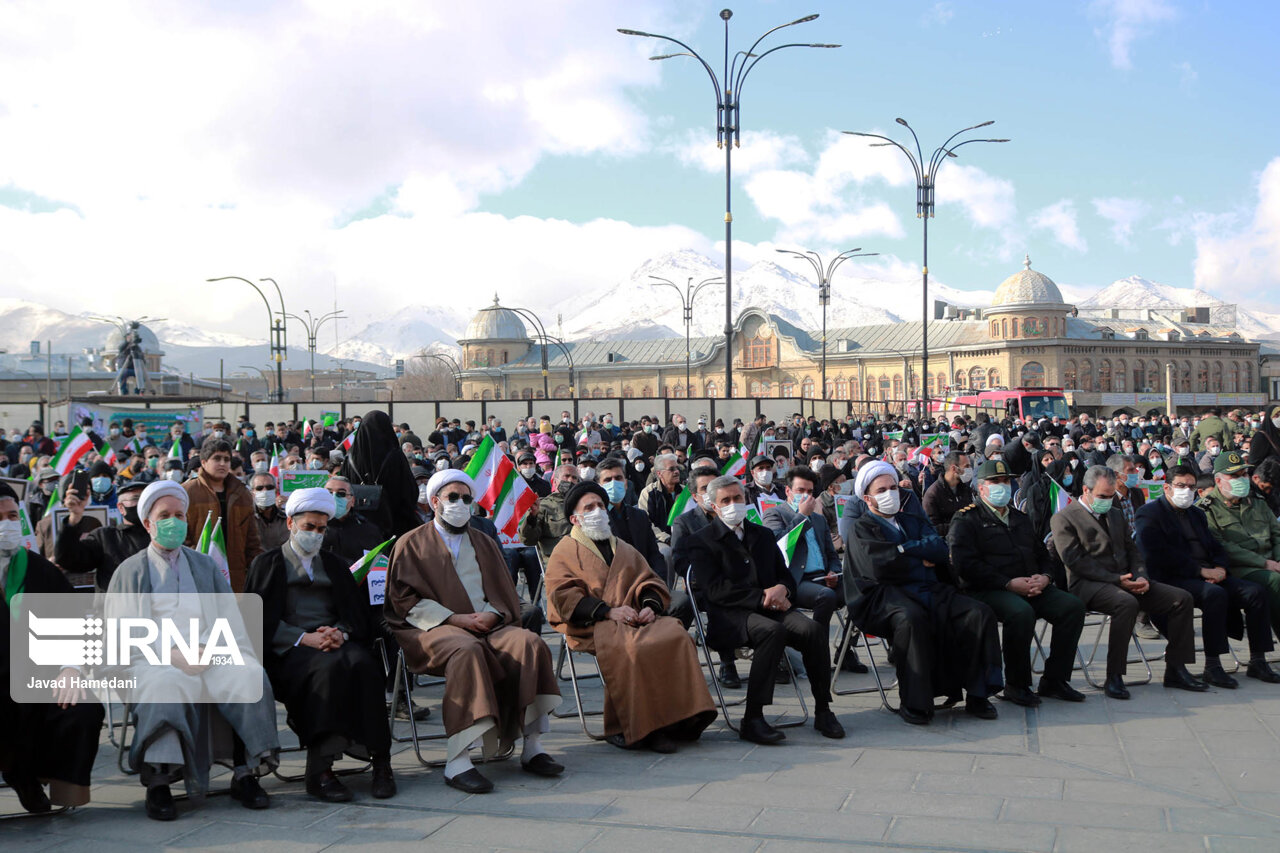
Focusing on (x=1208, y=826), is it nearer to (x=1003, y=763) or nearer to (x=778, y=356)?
(x=1003, y=763)

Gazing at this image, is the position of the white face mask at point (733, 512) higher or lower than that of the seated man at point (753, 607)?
higher

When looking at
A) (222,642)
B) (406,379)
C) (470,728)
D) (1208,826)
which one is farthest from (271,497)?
(406,379)

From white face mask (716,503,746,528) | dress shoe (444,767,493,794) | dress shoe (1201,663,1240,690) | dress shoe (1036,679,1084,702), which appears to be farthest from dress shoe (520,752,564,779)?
dress shoe (1201,663,1240,690)

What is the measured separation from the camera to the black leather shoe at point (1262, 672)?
8.61 meters

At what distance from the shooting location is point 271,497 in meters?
9.35

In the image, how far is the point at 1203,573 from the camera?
29.1ft

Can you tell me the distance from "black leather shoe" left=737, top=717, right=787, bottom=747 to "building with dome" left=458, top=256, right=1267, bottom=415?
7785 centimetres

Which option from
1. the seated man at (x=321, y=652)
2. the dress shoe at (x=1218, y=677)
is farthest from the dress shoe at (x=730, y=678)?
the dress shoe at (x=1218, y=677)

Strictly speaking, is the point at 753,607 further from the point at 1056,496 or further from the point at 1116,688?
the point at 1056,496

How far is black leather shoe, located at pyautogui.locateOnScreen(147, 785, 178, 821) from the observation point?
223 inches

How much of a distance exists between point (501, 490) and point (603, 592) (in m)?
3.74

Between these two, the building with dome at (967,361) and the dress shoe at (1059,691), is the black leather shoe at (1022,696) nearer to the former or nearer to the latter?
the dress shoe at (1059,691)

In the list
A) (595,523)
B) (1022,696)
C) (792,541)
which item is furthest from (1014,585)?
(595,523)

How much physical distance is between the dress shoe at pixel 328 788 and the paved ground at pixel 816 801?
0.08 m
